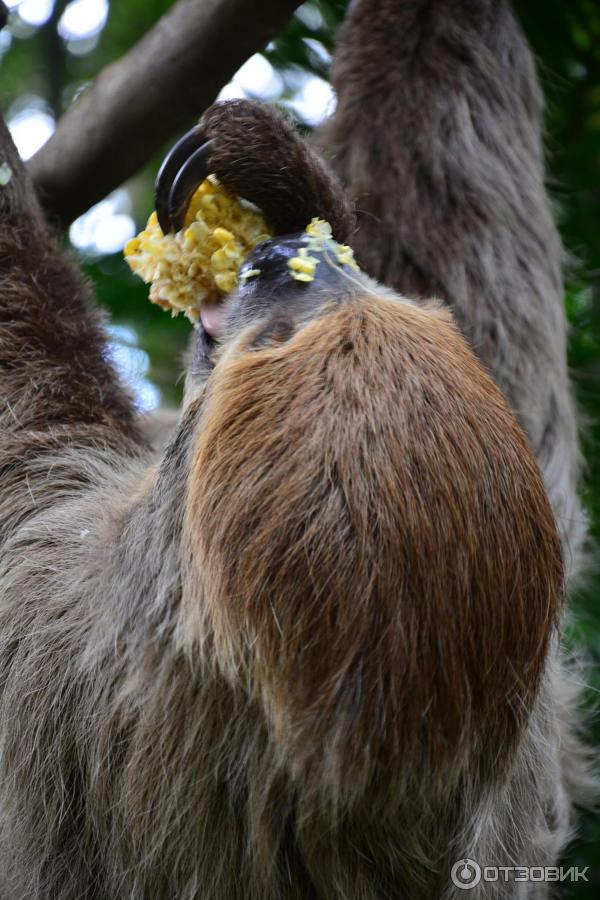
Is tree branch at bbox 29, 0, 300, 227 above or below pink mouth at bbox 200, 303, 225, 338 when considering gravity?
above

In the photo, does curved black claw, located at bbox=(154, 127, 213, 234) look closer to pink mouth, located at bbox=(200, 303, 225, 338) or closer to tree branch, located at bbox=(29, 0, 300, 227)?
pink mouth, located at bbox=(200, 303, 225, 338)

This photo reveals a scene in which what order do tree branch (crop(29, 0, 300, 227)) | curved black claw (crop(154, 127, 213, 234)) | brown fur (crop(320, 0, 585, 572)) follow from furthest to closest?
brown fur (crop(320, 0, 585, 572)) → tree branch (crop(29, 0, 300, 227)) → curved black claw (crop(154, 127, 213, 234))

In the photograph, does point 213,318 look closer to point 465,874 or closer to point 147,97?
point 147,97

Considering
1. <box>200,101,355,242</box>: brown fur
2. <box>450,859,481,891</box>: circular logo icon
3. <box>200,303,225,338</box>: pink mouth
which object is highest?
<box>200,101,355,242</box>: brown fur

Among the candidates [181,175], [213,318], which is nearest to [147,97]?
[181,175]

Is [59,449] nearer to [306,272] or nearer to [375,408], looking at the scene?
[306,272]

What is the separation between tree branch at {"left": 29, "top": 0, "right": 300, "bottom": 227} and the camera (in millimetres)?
3947

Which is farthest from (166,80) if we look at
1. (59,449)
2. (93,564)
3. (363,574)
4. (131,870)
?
(131,870)

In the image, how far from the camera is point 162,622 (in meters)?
2.63

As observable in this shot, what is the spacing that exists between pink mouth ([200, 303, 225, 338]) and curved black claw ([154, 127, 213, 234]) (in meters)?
0.25

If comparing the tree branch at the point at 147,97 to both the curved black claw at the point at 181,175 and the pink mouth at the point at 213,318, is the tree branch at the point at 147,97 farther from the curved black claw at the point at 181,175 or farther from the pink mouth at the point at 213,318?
the pink mouth at the point at 213,318

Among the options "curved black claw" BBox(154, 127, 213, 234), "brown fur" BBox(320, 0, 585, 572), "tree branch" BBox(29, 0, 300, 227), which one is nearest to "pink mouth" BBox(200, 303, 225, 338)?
"curved black claw" BBox(154, 127, 213, 234)

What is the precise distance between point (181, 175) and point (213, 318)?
42 cm

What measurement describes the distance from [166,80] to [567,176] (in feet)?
8.16
